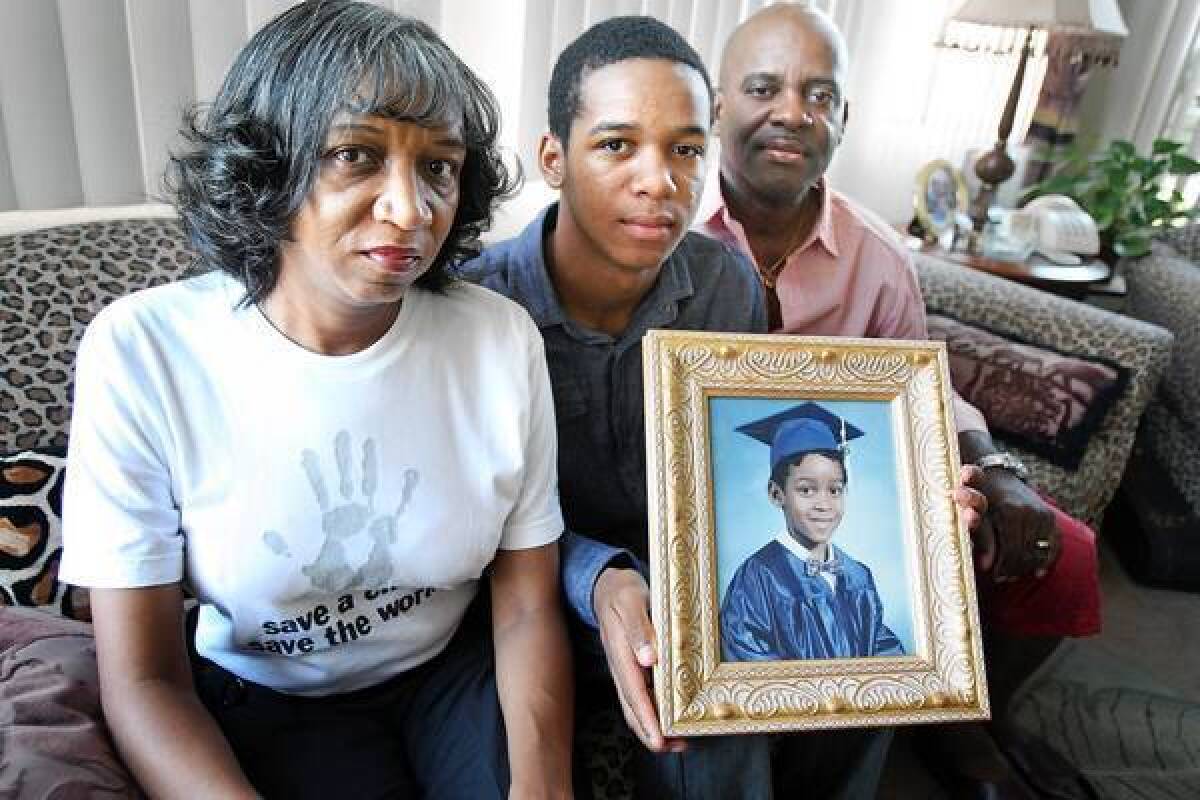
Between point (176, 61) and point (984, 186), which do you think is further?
point (984, 186)

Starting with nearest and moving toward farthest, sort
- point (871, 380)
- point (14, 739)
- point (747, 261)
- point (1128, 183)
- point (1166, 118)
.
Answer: point (14, 739) < point (871, 380) < point (747, 261) < point (1128, 183) < point (1166, 118)

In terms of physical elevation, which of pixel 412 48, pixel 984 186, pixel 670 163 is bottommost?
pixel 984 186

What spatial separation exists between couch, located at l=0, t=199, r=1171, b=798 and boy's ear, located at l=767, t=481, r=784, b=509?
411mm

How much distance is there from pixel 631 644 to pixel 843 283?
98 cm

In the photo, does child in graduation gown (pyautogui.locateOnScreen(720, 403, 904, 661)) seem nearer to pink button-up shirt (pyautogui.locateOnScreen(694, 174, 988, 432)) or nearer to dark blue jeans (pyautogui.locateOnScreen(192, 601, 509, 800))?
dark blue jeans (pyautogui.locateOnScreen(192, 601, 509, 800))

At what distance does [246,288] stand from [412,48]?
306 millimetres

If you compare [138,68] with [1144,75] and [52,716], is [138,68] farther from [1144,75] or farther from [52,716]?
[1144,75]

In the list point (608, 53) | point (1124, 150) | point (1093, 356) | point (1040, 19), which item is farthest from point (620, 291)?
point (1124, 150)

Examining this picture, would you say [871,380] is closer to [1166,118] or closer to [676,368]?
[676,368]

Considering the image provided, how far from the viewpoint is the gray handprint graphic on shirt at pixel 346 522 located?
92 cm

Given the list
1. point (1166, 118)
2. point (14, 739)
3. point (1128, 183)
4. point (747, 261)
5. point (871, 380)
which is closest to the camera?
point (14, 739)

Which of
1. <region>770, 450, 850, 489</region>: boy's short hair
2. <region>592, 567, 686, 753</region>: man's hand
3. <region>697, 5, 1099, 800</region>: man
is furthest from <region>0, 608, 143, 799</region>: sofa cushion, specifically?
<region>697, 5, 1099, 800</region>: man

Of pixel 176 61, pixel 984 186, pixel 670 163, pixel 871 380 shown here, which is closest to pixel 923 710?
pixel 871 380

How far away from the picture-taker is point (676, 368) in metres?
0.95
